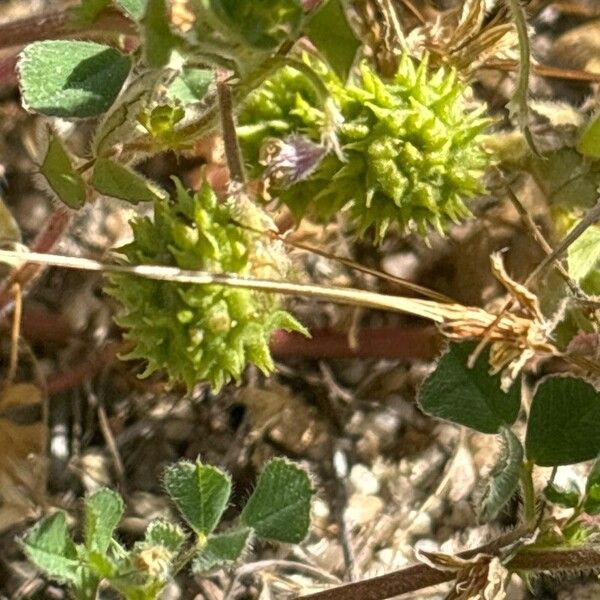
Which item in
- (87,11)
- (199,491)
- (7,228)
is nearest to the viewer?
(199,491)

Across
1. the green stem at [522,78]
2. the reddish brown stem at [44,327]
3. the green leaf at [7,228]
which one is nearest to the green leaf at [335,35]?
the green stem at [522,78]

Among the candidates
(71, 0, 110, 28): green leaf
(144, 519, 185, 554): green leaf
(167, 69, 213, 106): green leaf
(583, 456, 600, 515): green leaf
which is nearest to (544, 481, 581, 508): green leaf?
(583, 456, 600, 515): green leaf

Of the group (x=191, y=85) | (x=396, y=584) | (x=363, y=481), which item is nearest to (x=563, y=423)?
(x=396, y=584)

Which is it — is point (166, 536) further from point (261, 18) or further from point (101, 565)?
point (261, 18)

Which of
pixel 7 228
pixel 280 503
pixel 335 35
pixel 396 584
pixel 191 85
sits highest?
pixel 335 35

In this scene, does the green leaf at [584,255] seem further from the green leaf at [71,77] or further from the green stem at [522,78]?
the green leaf at [71,77]

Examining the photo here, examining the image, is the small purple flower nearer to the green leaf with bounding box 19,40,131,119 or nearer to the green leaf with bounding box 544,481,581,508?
the green leaf with bounding box 19,40,131,119
